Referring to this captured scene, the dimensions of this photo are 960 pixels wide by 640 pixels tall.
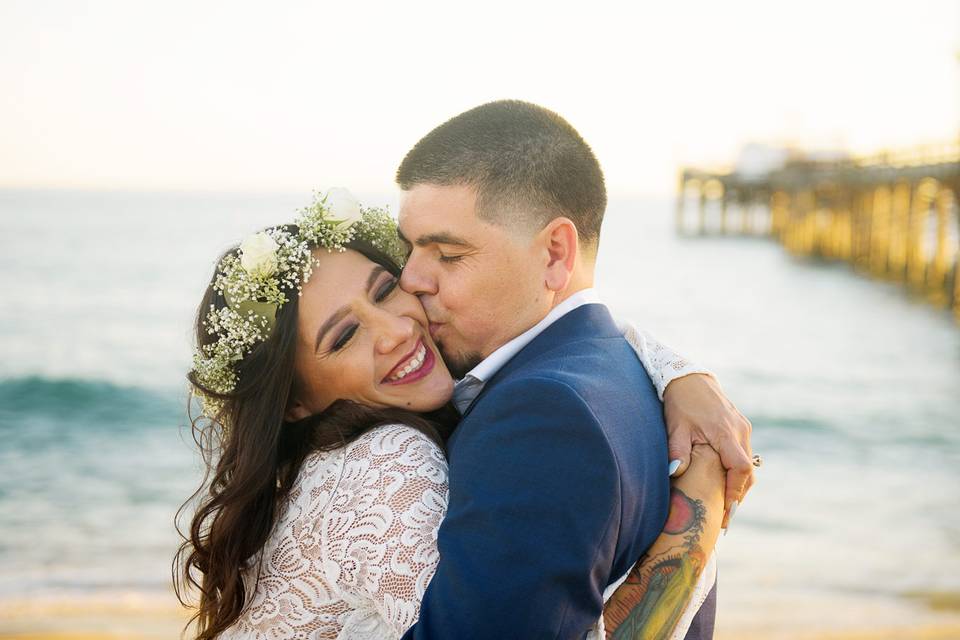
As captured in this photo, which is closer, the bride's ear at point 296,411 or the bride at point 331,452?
the bride at point 331,452

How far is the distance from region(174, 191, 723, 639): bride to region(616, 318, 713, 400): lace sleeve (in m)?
0.01

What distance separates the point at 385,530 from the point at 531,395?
0.67 meters

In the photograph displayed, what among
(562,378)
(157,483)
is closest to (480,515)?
(562,378)

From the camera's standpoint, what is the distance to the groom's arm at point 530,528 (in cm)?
Result: 211

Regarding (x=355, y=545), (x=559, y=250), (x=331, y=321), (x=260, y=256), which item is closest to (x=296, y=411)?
(x=331, y=321)

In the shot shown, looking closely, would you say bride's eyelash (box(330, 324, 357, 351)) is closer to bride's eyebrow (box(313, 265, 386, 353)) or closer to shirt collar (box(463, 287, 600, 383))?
bride's eyebrow (box(313, 265, 386, 353))

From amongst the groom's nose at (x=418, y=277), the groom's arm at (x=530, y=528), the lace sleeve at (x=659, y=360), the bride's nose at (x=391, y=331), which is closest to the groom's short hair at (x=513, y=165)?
the groom's nose at (x=418, y=277)

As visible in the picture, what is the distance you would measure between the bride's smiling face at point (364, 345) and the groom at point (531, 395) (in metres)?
0.10

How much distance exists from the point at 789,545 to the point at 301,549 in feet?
25.8

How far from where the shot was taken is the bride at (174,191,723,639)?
8.66 feet

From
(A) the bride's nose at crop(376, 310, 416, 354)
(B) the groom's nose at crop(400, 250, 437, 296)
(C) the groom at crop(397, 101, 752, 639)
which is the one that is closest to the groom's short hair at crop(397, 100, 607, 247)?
(C) the groom at crop(397, 101, 752, 639)

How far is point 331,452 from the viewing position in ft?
9.93

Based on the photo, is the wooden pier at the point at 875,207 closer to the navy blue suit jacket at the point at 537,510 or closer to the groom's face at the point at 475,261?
the groom's face at the point at 475,261

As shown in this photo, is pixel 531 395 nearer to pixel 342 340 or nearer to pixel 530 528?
pixel 530 528
